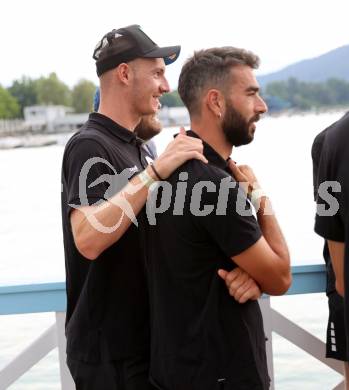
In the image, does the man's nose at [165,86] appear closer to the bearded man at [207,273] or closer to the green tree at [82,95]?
the bearded man at [207,273]

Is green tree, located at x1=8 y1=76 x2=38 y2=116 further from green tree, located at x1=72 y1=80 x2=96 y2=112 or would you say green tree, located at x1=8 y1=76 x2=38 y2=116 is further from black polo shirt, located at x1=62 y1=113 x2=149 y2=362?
black polo shirt, located at x1=62 y1=113 x2=149 y2=362

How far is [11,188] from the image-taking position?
150ft

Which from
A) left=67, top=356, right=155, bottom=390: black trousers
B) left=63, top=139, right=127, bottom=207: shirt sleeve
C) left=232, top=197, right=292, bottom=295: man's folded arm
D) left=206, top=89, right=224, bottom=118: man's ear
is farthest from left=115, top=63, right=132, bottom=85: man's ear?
left=67, top=356, right=155, bottom=390: black trousers

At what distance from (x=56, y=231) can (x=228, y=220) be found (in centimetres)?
2394

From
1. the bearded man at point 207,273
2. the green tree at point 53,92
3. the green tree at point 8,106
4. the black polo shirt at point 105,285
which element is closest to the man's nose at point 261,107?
the bearded man at point 207,273

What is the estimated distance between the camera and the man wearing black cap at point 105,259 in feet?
6.24

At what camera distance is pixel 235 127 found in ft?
6.24

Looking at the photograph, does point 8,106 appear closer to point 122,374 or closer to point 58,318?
point 58,318

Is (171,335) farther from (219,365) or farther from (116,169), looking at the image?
(116,169)

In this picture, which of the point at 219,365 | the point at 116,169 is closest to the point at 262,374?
the point at 219,365

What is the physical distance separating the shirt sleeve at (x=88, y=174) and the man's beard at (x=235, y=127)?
0.31 meters

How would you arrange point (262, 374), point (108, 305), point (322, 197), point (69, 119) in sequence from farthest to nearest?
point (69, 119) < point (108, 305) < point (262, 374) < point (322, 197)

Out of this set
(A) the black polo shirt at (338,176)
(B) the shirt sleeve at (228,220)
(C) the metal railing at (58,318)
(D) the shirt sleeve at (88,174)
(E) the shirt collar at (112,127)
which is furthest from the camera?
(C) the metal railing at (58,318)

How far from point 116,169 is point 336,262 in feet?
1.95
